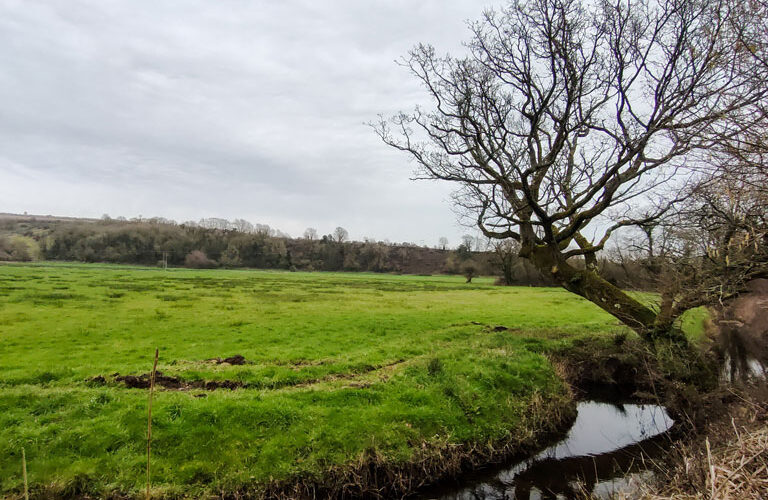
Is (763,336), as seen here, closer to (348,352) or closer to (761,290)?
(761,290)

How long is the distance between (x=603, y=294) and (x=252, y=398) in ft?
42.9

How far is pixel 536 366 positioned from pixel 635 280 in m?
9.06

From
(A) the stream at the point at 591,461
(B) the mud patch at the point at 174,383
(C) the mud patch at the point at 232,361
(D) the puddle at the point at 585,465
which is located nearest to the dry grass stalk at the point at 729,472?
(A) the stream at the point at 591,461

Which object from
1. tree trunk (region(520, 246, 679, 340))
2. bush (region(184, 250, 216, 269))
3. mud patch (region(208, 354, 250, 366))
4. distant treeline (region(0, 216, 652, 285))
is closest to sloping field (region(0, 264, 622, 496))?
mud patch (region(208, 354, 250, 366))

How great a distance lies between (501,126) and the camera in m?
15.8

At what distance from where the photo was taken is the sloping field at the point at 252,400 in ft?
26.9

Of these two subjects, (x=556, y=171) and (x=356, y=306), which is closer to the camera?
(x=556, y=171)

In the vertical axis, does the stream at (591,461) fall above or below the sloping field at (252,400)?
below

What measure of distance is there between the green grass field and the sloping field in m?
0.04

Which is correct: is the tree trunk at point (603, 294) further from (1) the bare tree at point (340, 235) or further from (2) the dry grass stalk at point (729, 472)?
(1) the bare tree at point (340, 235)

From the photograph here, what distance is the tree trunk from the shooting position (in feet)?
48.3

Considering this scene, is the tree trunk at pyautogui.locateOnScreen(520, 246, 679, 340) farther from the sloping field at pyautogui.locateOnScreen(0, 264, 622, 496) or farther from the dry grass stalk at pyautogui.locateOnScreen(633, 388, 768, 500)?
the dry grass stalk at pyautogui.locateOnScreen(633, 388, 768, 500)

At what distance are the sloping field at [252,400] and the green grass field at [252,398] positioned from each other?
4cm

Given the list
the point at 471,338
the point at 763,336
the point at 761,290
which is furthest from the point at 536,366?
the point at 763,336
